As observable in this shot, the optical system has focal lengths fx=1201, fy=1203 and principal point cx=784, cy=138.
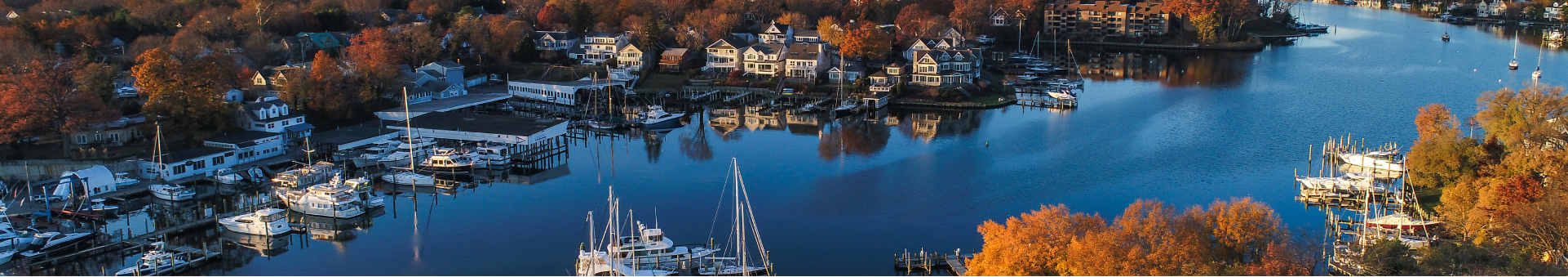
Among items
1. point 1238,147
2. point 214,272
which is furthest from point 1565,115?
point 214,272

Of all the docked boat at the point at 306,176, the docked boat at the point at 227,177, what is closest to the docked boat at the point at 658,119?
the docked boat at the point at 306,176

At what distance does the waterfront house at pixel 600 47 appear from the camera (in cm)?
3762

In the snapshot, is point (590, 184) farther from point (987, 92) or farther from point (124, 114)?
point (987, 92)

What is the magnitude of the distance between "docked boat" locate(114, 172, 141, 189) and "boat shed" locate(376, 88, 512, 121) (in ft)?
21.7

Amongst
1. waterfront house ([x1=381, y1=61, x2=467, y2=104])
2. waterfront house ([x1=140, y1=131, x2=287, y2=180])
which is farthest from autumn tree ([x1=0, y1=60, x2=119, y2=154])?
waterfront house ([x1=381, y1=61, x2=467, y2=104])

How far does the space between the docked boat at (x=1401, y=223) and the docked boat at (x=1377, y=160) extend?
133 inches

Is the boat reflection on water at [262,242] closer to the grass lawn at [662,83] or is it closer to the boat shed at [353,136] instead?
the boat shed at [353,136]

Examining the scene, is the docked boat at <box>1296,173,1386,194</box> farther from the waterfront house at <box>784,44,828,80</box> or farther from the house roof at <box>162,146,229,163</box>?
the house roof at <box>162,146,229,163</box>

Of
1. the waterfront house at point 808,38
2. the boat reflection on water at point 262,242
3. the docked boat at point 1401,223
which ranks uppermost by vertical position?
the waterfront house at point 808,38

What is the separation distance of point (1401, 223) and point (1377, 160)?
14.4ft

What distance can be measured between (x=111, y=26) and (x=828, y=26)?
2204cm

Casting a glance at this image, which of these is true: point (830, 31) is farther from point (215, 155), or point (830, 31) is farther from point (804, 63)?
point (215, 155)

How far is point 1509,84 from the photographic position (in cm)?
3331

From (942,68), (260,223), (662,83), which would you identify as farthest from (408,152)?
(942,68)
